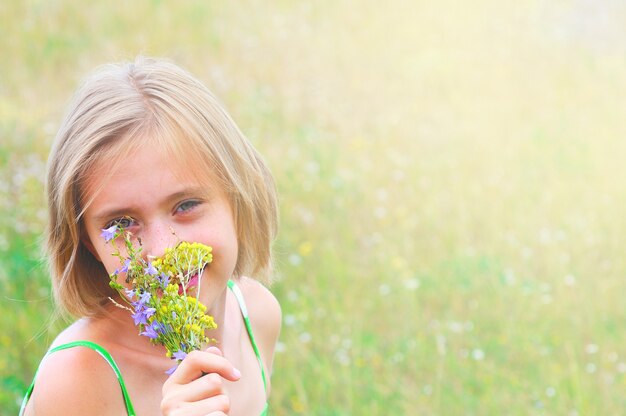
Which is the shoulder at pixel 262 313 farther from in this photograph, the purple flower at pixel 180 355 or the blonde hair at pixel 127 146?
the purple flower at pixel 180 355

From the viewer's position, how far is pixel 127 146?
2004 mm

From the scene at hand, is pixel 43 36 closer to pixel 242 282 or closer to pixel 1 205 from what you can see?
pixel 1 205

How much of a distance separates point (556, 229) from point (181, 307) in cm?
364

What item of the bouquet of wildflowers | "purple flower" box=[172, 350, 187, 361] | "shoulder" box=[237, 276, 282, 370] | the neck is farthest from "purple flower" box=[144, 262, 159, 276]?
"shoulder" box=[237, 276, 282, 370]

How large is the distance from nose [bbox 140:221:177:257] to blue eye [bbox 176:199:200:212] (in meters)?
0.07

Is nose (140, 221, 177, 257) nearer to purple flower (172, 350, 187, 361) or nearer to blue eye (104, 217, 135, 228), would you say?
blue eye (104, 217, 135, 228)

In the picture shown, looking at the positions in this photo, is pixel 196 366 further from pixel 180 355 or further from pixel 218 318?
pixel 218 318

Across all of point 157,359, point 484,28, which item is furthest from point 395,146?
point 157,359

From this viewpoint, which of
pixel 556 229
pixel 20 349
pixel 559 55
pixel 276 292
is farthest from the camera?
pixel 559 55

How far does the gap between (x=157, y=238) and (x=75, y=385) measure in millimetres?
434

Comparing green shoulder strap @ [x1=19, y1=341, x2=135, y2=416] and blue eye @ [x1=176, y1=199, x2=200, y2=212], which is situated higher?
blue eye @ [x1=176, y1=199, x2=200, y2=212]

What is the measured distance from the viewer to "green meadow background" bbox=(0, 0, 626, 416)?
380 centimetres

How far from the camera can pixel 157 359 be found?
2.25 m

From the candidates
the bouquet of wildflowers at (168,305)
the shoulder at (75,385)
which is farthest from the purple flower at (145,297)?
the shoulder at (75,385)
